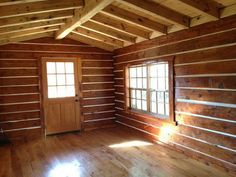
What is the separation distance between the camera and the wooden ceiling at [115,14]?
2.93 meters

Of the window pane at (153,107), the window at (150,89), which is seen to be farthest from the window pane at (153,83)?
the window pane at (153,107)

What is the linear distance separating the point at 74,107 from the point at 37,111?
97 centimetres

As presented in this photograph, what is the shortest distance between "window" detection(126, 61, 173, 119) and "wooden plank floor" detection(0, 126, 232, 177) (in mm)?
754

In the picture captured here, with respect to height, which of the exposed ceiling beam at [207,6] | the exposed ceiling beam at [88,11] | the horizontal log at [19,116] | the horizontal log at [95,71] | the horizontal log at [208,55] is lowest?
the horizontal log at [19,116]

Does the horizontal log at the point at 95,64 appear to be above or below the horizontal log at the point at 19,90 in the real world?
above

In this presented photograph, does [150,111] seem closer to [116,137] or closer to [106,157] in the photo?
[116,137]

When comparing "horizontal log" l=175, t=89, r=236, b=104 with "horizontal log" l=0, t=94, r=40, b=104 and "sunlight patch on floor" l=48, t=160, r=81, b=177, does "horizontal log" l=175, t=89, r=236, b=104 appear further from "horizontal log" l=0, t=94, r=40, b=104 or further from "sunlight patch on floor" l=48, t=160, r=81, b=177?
"horizontal log" l=0, t=94, r=40, b=104

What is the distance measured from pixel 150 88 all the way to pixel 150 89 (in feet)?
0.08

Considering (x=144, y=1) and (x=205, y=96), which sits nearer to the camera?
(x=144, y=1)

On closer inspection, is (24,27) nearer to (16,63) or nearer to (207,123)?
(16,63)

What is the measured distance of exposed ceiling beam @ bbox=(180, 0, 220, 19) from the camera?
2.86 metres

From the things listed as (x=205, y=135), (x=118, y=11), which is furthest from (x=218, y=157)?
(x=118, y=11)

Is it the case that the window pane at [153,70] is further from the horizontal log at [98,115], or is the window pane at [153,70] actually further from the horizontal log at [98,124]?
the horizontal log at [98,124]

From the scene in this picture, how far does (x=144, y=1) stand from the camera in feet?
10.0
